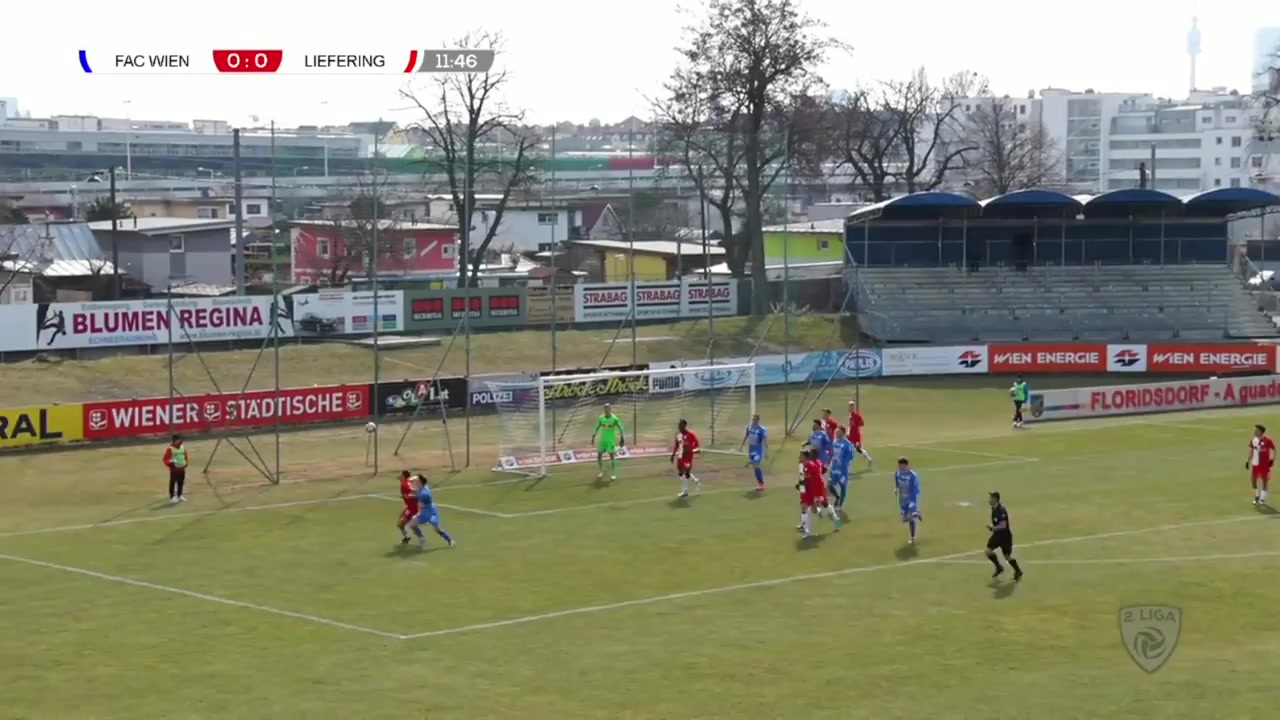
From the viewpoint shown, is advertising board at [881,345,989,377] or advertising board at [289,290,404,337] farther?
advertising board at [881,345,989,377]

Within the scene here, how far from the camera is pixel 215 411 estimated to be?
47.2 meters

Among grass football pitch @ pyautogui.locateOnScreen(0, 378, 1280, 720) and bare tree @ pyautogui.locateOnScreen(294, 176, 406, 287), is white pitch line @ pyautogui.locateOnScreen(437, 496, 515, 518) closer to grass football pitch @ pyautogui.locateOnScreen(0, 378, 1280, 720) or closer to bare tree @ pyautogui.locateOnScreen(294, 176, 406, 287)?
grass football pitch @ pyautogui.locateOnScreen(0, 378, 1280, 720)

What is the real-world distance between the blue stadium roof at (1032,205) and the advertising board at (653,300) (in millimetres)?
14561

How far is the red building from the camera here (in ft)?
186

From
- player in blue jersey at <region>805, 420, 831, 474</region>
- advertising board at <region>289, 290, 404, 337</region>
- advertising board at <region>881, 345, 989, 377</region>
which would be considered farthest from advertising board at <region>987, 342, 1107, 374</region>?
player in blue jersey at <region>805, 420, 831, 474</region>

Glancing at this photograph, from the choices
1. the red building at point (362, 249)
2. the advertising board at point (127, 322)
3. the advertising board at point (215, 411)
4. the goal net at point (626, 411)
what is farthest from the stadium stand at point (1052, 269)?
the advertising board at point (127, 322)

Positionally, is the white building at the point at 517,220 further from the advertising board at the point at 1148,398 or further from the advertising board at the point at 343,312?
the advertising board at the point at 1148,398

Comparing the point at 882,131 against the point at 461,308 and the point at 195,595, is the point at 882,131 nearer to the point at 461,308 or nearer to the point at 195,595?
the point at 461,308

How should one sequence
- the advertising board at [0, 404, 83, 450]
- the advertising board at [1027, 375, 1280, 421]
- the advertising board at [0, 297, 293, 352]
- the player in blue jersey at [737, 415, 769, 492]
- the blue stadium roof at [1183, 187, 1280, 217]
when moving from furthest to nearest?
1. the blue stadium roof at [1183, 187, 1280, 217]
2. the advertising board at [0, 297, 293, 352]
3. the advertising board at [1027, 375, 1280, 421]
4. the advertising board at [0, 404, 83, 450]
5. the player in blue jersey at [737, 415, 769, 492]

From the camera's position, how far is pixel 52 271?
65.6 metres

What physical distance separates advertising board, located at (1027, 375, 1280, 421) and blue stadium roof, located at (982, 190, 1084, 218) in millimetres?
17890

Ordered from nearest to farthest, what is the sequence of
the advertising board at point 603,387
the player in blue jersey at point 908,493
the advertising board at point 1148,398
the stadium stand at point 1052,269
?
1. the player in blue jersey at point 908,493
2. the advertising board at point 603,387
3. the advertising board at point 1148,398
4. the stadium stand at point 1052,269

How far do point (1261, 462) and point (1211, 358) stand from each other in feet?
102

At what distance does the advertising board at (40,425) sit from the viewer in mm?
43125
